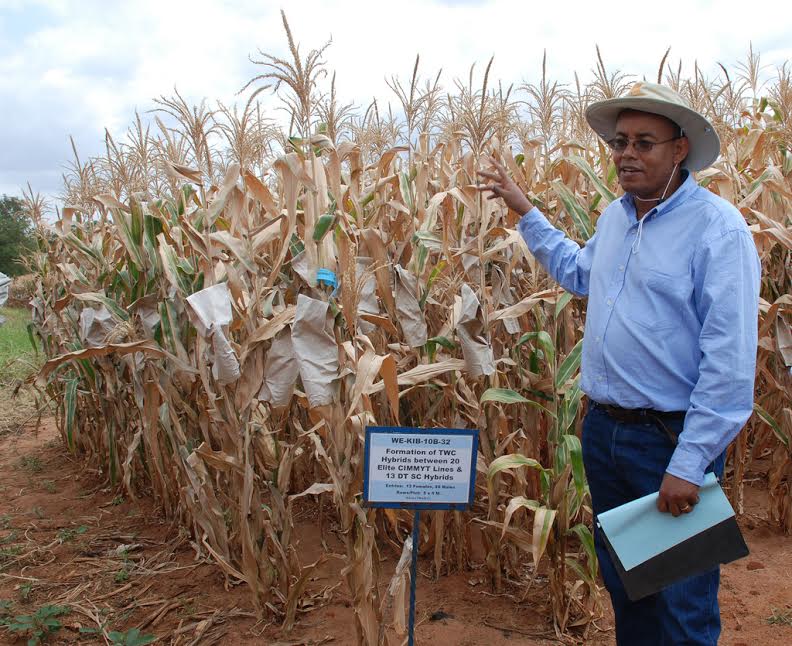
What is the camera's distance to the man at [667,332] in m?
1.66

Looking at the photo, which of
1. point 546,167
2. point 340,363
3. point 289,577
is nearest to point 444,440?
point 340,363

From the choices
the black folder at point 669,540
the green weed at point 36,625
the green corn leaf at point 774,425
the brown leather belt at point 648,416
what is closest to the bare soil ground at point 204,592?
the green weed at point 36,625

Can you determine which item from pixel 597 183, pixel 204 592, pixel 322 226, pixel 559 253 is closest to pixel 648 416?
pixel 559 253

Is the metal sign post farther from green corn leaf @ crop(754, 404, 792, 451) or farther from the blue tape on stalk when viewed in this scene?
green corn leaf @ crop(754, 404, 792, 451)

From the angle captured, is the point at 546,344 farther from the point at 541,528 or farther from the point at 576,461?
the point at 541,528

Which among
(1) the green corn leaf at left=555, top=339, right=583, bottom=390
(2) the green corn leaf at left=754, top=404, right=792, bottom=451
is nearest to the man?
(1) the green corn leaf at left=555, top=339, right=583, bottom=390

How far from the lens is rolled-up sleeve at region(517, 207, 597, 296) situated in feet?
7.63

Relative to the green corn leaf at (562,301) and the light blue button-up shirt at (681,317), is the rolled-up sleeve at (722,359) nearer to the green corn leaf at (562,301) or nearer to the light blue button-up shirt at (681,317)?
the light blue button-up shirt at (681,317)

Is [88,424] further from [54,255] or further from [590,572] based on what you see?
[590,572]

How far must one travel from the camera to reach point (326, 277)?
2.14 metres

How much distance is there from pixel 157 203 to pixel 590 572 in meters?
2.63

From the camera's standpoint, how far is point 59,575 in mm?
3229

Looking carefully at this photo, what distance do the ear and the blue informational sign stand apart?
37.6 inches

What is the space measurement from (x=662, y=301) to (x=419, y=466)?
83 cm
